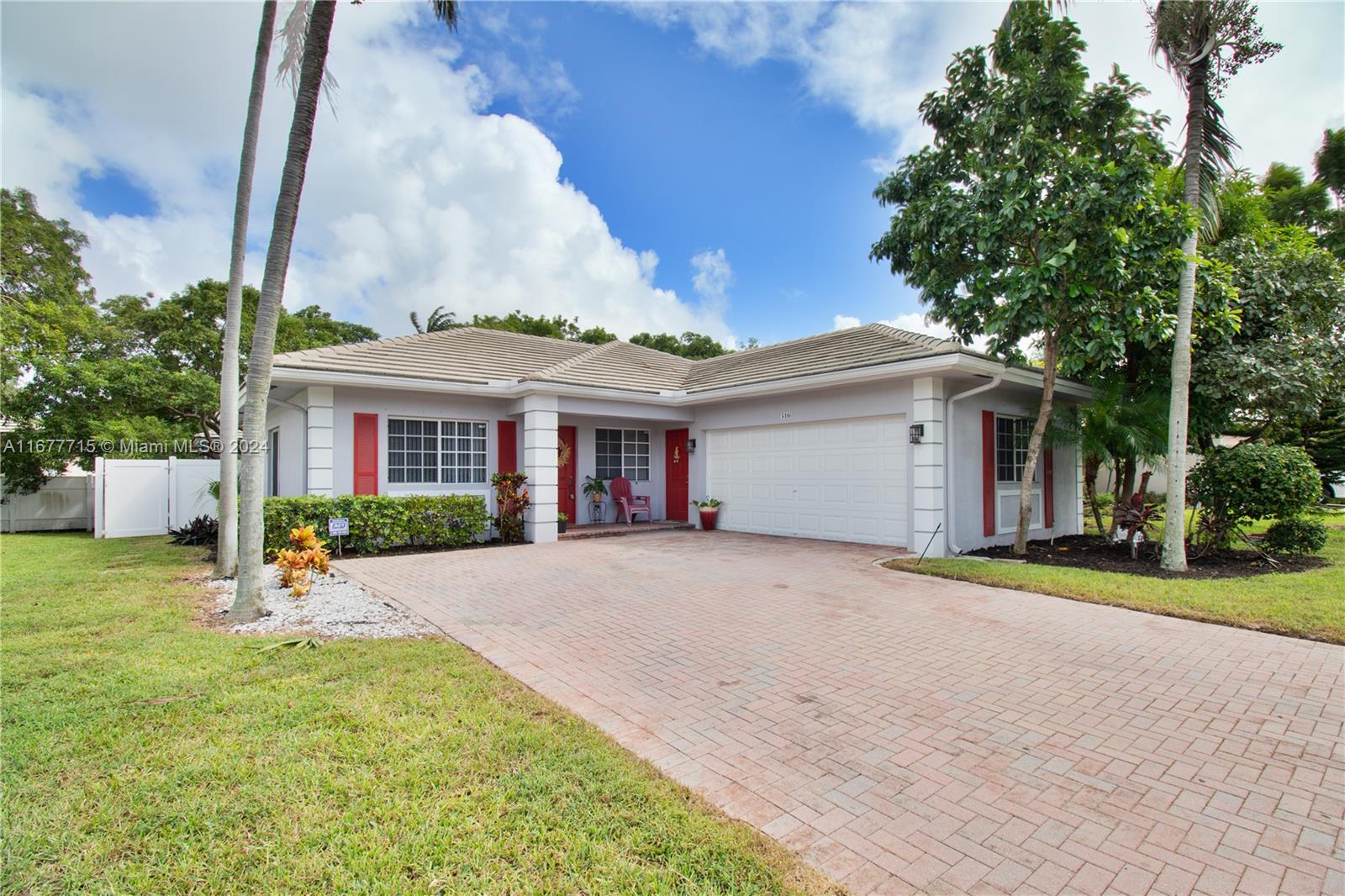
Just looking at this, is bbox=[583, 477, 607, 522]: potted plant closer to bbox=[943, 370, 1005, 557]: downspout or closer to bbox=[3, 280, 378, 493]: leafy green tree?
bbox=[943, 370, 1005, 557]: downspout

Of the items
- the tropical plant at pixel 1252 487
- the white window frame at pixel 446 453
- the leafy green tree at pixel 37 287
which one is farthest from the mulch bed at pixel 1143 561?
the leafy green tree at pixel 37 287

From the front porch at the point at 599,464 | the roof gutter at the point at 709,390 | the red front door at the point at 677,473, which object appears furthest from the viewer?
the red front door at the point at 677,473

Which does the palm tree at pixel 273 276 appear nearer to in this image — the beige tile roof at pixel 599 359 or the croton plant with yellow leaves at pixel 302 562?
the croton plant with yellow leaves at pixel 302 562

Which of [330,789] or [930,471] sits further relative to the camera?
[930,471]

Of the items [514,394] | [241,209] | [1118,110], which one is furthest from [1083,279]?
[241,209]

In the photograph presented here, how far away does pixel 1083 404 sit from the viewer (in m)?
12.4

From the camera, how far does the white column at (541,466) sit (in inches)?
460

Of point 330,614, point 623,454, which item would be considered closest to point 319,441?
point 330,614

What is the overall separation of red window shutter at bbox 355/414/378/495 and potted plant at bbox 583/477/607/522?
4519 millimetres

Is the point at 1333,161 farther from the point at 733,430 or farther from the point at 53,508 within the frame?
the point at 53,508

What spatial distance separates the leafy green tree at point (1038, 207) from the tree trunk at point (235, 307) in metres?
8.87

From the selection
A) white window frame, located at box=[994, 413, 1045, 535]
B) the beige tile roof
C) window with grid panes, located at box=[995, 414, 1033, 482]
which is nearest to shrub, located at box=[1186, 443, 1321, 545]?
white window frame, located at box=[994, 413, 1045, 535]

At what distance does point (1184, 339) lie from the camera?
8.12 m

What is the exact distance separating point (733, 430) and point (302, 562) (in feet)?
29.1
